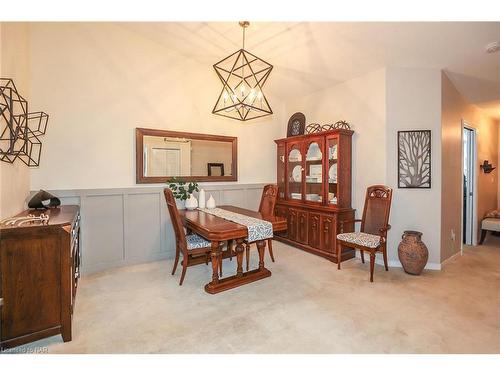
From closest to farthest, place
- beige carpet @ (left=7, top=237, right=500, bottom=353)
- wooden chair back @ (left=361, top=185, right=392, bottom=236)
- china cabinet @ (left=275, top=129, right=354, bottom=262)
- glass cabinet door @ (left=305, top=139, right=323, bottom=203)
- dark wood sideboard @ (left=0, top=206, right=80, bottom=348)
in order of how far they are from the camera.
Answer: dark wood sideboard @ (left=0, top=206, right=80, bottom=348)
beige carpet @ (left=7, top=237, right=500, bottom=353)
wooden chair back @ (left=361, top=185, right=392, bottom=236)
china cabinet @ (left=275, top=129, right=354, bottom=262)
glass cabinet door @ (left=305, top=139, right=323, bottom=203)

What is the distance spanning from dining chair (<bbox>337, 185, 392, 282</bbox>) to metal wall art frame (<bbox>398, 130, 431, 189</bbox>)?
31cm

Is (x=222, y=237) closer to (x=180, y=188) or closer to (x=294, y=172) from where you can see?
(x=180, y=188)

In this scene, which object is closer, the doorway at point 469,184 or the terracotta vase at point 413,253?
the terracotta vase at point 413,253

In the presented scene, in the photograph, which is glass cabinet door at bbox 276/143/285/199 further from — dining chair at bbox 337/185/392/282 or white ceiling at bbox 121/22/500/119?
dining chair at bbox 337/185/392/282

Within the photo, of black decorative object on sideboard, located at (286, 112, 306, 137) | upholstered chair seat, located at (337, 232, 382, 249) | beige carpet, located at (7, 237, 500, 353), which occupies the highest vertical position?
black decorative object on sideboard, located at (286, 112, 306, 137)

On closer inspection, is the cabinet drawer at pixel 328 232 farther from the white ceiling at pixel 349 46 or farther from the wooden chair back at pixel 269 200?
the white ceiling at pixel 349 46

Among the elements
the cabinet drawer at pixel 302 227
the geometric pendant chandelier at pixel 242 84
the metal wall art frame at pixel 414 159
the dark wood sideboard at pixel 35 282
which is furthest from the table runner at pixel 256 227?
the metal wall art frame at pixel 414 159

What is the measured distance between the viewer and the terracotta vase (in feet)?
9.98

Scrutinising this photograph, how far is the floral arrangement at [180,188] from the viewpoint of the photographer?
3707mm

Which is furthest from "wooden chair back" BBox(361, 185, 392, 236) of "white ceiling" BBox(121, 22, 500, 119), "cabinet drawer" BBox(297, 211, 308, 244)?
"white ceiling" BBox(121, 22, 500, 119)

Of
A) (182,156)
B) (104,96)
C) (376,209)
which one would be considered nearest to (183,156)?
(182,156)

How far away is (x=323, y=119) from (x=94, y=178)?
11.2ft

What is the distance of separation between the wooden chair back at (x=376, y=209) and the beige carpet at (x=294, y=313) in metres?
0.55

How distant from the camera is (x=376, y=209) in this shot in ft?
11.1
